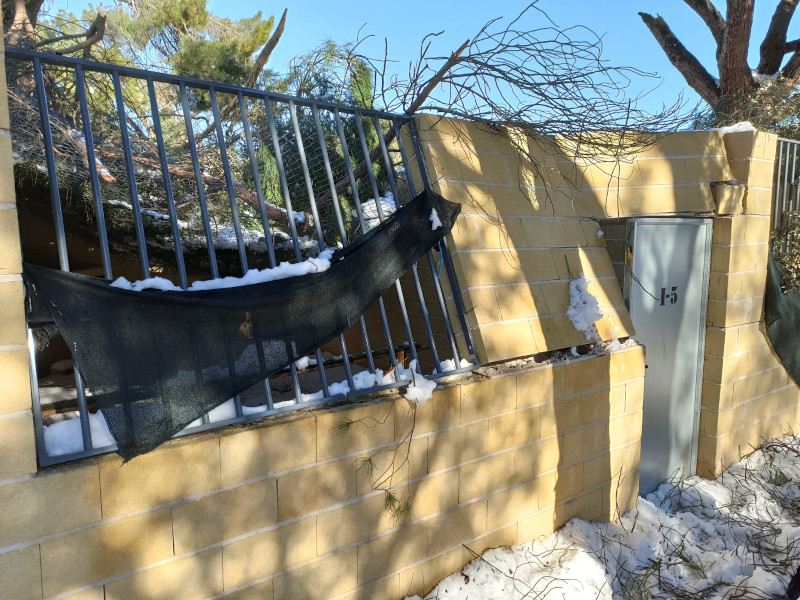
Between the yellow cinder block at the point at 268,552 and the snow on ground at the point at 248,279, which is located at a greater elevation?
the snow on ground at the point at 248,279

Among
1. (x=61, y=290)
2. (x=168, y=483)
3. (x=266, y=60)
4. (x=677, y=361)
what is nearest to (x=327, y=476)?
(x=168, y=483)

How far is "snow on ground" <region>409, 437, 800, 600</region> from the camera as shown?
294cm

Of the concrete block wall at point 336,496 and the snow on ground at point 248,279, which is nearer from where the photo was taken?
the concrete block wall at point 336,496

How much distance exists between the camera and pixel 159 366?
2047 mm

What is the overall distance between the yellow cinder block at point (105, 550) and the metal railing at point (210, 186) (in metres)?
0.30

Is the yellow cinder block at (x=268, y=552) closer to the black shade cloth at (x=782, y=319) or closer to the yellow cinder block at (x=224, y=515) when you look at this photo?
the yellow cinder block at (x=224, y=515)

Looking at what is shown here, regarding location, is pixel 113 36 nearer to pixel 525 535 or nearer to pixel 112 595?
pixel 112 595

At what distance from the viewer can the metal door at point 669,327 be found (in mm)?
4027

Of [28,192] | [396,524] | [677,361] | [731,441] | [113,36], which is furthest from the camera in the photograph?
[113,36]

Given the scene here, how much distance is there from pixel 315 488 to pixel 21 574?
111 cm

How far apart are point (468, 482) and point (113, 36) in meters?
Answer: 5.49

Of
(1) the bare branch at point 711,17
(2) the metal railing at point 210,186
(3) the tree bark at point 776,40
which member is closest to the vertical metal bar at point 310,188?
(2) the metal railing at point 210,186

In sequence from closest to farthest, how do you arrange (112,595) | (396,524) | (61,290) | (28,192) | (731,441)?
1. (61,290)
2. (112,595)
3. (396,524)
4. (731,441)
5. (28,192)

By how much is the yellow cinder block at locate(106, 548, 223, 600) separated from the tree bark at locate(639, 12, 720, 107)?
11.4 m
